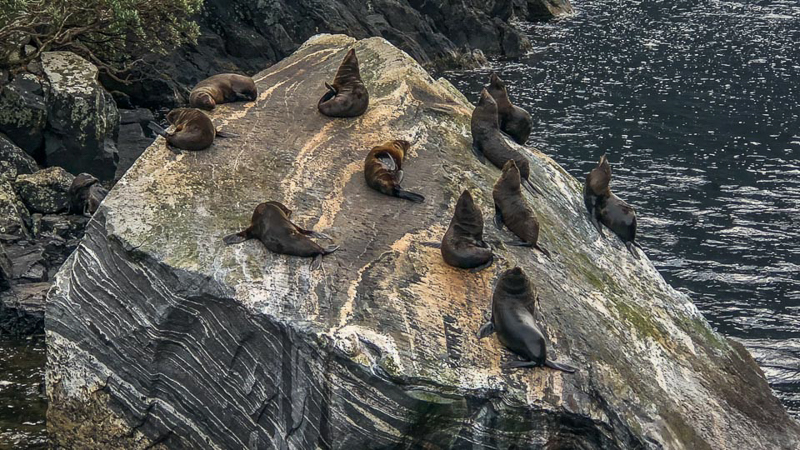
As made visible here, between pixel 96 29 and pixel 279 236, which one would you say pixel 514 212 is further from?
pixel 96 29

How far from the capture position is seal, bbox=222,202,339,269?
11344 mm

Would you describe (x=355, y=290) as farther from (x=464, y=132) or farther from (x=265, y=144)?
(x=464, y=132)

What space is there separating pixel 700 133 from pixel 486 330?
2248 cm

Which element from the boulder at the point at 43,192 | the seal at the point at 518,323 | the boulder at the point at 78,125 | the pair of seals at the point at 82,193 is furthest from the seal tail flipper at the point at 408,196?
the boulder at the point at 78,125

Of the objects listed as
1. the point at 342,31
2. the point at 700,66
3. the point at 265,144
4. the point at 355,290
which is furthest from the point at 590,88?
the point at 355,290

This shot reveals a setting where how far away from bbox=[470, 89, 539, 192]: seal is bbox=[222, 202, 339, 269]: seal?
162 inches

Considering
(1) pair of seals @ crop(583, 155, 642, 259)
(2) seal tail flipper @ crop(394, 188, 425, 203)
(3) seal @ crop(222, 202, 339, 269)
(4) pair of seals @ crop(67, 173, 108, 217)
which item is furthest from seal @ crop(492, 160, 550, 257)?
(4) pair of seals @ crop(67, 173, 108, 217)

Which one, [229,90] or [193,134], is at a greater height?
[229,90]

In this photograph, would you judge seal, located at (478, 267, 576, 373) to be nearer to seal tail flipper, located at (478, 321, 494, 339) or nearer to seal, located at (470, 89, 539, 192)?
seal tail flipper, located at (478, 321, 494, 339)

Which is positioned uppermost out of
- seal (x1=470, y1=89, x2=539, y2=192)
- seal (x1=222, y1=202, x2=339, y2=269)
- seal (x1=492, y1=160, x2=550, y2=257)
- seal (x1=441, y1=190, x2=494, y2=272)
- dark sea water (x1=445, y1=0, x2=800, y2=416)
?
dark sea water (x1=445, y1=0, x2=800, y2=416)

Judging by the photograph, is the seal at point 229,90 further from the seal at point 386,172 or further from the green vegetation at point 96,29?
the green vegetation at point 96,29

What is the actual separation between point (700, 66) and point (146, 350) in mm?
33347

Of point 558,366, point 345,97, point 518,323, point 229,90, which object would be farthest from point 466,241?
point 229,90

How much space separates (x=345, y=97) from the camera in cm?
1506
